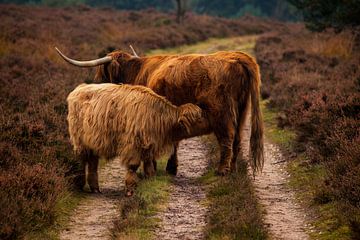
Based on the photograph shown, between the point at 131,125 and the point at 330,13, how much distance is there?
55.6 feet

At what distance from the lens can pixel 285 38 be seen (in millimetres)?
31812

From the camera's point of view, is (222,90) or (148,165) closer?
(148,165)

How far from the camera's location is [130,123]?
834 cm

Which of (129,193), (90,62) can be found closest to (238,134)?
(129,193)

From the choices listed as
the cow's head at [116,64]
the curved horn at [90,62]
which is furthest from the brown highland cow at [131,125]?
the cow's head at [116,64]

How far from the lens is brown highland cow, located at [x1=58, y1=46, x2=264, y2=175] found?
29.4 ft

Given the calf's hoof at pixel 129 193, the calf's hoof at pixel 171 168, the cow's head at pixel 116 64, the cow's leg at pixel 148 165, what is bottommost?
the calf's hoof at pixel 171 168

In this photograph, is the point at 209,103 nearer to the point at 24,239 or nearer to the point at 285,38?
the point at 24,239

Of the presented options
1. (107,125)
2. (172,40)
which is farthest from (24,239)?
(172,40)

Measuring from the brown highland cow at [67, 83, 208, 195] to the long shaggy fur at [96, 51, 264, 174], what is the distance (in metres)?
0.41

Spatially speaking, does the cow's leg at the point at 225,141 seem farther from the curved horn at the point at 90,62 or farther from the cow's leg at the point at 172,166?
the curved horn at the point at 90,62

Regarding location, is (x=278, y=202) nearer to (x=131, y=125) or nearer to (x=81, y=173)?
(x=131, y=125)

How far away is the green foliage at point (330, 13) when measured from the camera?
20625 mm

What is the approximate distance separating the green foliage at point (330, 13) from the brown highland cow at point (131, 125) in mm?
13708
